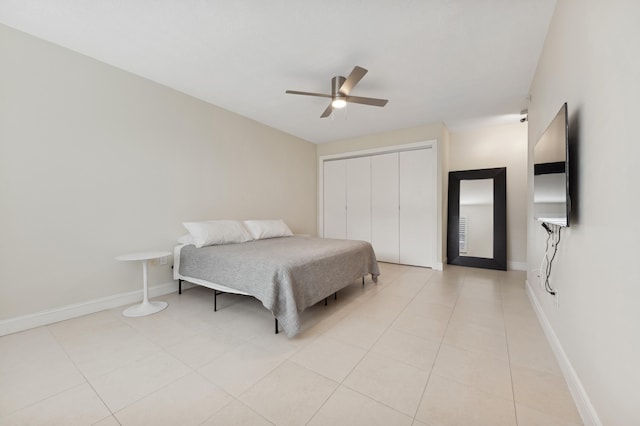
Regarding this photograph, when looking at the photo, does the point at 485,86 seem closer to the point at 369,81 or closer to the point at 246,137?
the point at 369,81

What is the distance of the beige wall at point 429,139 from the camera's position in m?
4.11

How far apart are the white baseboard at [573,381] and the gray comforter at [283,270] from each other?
5.43 ft

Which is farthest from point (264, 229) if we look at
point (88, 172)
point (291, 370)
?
point (291, 370)

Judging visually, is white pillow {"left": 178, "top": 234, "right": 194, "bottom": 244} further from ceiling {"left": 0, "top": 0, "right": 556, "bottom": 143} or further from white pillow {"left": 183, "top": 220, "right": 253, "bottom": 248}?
ceiling {"left": 0, "top": 0, "right": 556, "bottom": 143}

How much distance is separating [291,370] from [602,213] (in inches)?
73.3

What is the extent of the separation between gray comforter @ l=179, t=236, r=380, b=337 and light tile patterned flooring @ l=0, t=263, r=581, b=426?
27 cm

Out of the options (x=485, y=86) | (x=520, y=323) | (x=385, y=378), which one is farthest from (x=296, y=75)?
(x=520, y=323)

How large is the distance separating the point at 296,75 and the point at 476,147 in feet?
11.9

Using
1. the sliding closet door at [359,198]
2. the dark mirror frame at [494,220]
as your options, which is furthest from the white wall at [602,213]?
the sliding closet door at [359,198]

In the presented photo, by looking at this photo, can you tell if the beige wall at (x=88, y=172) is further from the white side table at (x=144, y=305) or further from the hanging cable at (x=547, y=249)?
the hanging cable at (x=547, y=249)

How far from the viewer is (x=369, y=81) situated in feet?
9.27

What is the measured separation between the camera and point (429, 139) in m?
4.19

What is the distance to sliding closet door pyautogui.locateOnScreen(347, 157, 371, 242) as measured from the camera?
4.93m

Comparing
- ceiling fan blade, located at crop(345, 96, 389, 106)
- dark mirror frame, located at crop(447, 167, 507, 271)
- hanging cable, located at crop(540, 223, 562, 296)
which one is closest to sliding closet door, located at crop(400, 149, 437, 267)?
dark mirror frame, located at crop(447, 167, 507, 271)
